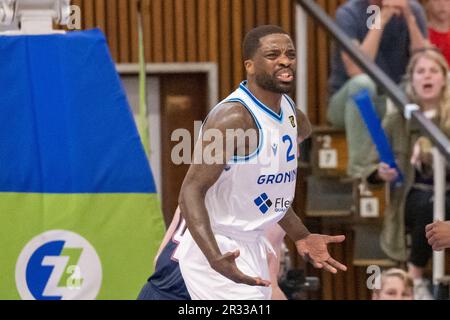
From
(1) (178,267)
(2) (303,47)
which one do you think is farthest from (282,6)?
(1) (178,267)

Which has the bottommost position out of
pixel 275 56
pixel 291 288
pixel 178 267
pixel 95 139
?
pixel 291 288

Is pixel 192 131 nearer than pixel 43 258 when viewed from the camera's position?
No

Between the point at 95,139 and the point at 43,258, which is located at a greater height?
the point at 95,139

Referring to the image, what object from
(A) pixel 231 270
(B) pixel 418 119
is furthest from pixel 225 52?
(A) pixel 231 270

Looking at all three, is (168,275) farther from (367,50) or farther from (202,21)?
(202,21)

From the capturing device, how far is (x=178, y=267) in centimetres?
537

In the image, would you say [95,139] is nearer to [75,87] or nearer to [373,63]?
[75,87]

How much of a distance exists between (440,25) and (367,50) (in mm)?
504

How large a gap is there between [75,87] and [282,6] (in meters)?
3.20

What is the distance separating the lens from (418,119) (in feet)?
22.6

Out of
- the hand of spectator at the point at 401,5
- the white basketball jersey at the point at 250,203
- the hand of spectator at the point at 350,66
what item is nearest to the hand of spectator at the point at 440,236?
the white basketball jersey at the point at 250,203

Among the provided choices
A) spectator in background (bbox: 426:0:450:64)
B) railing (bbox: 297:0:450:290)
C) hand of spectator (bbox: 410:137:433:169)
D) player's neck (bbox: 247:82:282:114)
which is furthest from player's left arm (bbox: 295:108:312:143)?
spectator in background (bbox: 426:0:450:64)

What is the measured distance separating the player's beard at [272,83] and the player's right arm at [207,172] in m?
0.14

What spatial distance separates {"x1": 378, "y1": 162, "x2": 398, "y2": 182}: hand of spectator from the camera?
7.46m
